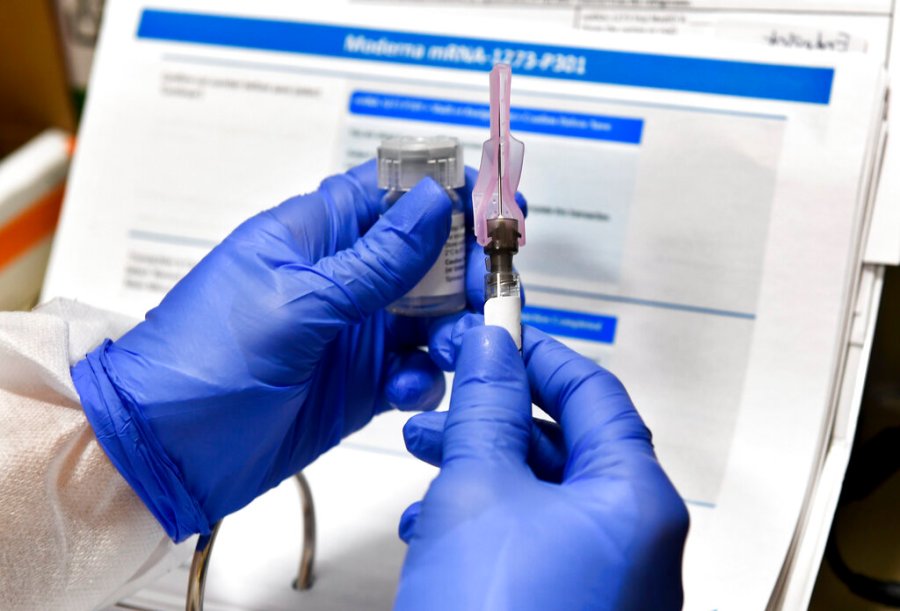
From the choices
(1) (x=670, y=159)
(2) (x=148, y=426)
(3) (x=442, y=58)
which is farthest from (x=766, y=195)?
(2) (x=148, y=426)

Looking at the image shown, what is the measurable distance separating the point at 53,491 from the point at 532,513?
1.11ft

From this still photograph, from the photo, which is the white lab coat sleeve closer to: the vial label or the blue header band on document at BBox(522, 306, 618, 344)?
the vial label

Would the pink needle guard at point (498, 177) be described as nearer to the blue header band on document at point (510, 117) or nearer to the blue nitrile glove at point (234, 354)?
the blue nitrile glove at point (234, 354)

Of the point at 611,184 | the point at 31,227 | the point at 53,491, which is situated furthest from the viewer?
the point at 31,227

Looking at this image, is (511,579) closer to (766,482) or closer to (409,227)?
(409,227)

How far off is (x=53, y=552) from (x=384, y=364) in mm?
282

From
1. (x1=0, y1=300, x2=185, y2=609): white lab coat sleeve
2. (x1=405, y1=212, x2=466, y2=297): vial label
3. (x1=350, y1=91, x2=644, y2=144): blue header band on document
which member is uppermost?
(x1=350, y1=91, x2=644, y2=144): blue header band on document

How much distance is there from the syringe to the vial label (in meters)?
0.05

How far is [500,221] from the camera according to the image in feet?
1.77

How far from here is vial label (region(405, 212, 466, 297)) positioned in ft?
1.98

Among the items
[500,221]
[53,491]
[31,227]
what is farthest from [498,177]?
[31,227]

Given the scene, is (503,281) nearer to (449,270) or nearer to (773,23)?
(449,270)

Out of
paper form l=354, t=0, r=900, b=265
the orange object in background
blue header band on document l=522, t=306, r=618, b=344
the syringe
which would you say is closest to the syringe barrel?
the syringe

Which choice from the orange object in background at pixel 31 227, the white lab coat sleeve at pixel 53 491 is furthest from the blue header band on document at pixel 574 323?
the orange object in background at pixel 31 227
